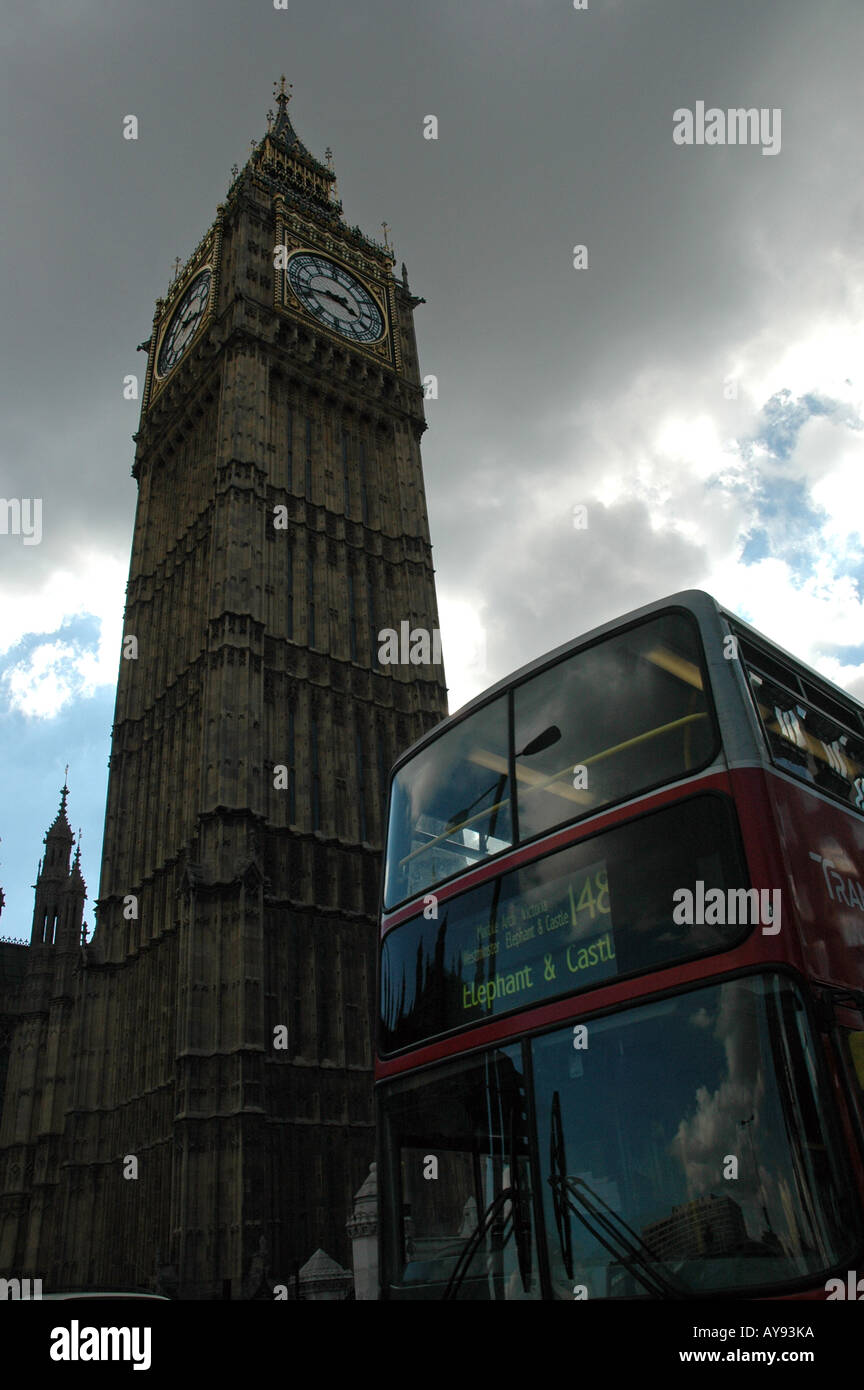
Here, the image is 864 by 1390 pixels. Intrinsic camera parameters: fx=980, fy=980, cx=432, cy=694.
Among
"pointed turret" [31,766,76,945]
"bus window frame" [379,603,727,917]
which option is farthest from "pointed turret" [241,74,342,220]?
"bus window frame" [379,603,727,917]

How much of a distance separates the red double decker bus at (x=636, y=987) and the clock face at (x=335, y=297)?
125 ft

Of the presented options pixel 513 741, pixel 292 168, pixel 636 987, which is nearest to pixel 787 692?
pixel 513 741

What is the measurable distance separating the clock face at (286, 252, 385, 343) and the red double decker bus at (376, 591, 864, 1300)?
38166 millimetres

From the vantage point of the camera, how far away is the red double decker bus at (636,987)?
463 centimetres

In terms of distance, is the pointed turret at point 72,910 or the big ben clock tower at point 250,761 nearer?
the big ben clock tower at point 250,761

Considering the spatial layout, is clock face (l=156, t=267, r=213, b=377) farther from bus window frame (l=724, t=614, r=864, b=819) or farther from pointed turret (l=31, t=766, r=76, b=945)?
bus window frame (l=724, t=614, r=864, b=819)

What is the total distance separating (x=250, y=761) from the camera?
97.1 feet

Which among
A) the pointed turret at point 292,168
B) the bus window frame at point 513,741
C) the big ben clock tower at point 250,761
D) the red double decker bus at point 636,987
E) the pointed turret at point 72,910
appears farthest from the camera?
the pointed turret at point 292,168

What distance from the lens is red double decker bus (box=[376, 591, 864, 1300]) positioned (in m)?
4.63

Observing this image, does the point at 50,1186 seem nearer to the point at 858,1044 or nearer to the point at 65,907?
the point at 65,907

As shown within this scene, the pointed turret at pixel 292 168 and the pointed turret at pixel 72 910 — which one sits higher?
the pointed turret at pixel 292 168

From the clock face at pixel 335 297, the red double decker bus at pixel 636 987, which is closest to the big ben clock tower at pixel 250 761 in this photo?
the clock face at pixel 335 297

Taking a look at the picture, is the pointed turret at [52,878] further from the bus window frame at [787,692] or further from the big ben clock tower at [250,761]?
the bus window frame at [787,692]

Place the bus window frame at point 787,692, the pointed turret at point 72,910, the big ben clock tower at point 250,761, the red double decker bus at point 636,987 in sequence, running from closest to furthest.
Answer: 1. the red double decker bus at point 636,987
2. the bus window frame at point 787,692
3. the big ben clock tower at point 250,761
4. the pointed turret at point 72,910
